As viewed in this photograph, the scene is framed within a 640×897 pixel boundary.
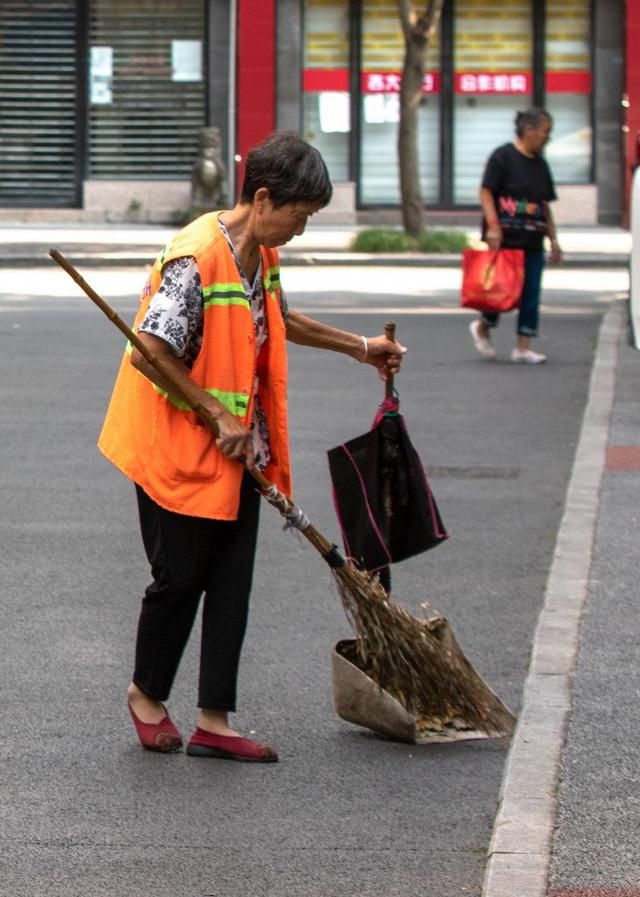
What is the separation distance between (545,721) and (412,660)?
391 millimetres

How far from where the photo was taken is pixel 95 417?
Result: 38.4 feet

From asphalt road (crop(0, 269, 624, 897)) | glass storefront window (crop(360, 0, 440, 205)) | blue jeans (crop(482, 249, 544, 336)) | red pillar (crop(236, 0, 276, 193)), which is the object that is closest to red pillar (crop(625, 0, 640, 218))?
glass storefront window (crop(360, 0, 440, 205))

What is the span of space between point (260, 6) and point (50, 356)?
18.0 m

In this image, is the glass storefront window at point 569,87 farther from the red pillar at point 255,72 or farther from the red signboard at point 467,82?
the red pillar at point 255,72

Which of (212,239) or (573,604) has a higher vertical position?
(212,239)

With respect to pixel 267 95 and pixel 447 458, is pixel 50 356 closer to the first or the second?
pixel 447 458

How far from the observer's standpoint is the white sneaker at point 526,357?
47.8ft

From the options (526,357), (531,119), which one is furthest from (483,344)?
(531,119)

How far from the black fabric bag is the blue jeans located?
854 centimetres

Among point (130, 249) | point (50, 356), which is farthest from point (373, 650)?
point (130, 249)

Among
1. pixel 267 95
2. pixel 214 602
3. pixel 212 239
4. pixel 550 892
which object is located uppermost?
pixel 267 95

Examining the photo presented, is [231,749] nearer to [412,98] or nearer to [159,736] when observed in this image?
[159,736]

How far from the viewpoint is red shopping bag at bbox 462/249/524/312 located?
46.1ft

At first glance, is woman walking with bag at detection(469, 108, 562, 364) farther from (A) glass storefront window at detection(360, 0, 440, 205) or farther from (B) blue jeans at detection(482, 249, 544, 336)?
(A) glass storefront window at detection(360, 0, 440, 205)
